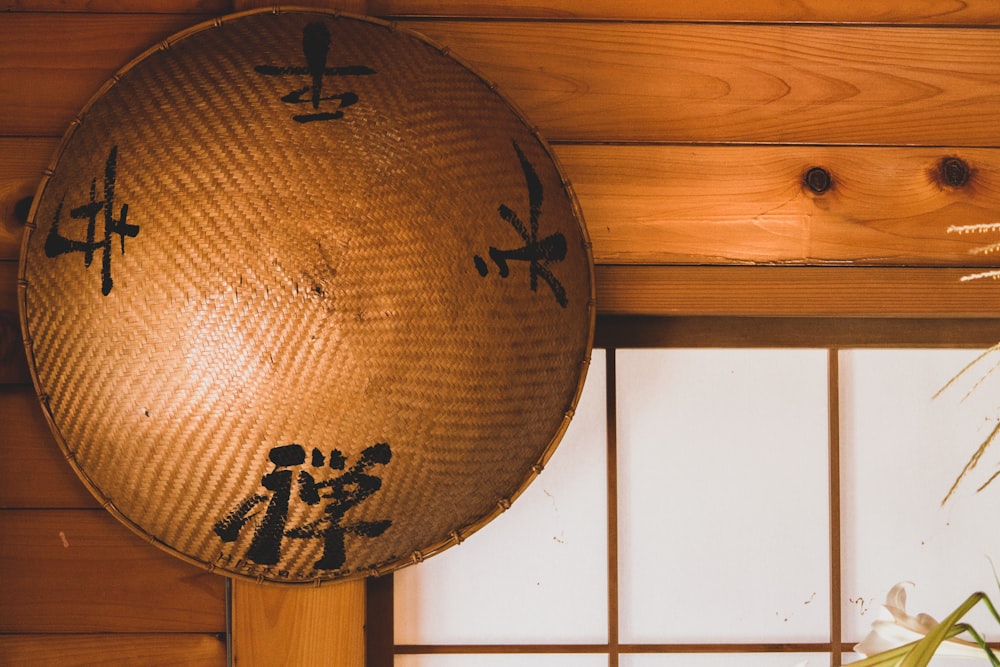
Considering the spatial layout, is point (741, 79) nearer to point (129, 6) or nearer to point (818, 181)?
point (818, 181)

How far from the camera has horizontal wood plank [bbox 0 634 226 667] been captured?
3.22 feet

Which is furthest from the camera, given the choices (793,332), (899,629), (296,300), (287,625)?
(793,332)

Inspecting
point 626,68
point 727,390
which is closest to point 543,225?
point 626,68

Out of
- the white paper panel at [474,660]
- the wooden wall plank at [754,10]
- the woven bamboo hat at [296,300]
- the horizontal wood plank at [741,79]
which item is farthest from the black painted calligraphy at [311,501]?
the wooden wall plank at [754,10]

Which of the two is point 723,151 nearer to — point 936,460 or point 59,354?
point 936,460

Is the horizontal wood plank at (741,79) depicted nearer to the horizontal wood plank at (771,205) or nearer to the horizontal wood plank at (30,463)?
the horizontal wood plank at (771,205)

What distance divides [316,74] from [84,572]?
0.79m

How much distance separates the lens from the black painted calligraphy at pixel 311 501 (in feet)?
2.68

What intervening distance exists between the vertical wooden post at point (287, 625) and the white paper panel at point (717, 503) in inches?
18.2

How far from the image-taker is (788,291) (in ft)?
3.29

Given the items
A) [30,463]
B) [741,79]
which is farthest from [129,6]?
[741,79]

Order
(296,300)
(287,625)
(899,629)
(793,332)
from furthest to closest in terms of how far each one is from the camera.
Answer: (793,332) → (287,625) → (296,300) → (899,629)

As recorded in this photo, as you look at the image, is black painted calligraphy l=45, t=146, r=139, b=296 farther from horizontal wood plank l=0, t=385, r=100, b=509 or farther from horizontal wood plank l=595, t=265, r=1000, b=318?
horizontal wood plank l=595, t=265, r=1000, b=318

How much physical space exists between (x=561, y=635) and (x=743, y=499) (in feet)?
1.22
